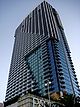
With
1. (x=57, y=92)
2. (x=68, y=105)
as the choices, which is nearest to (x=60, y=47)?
(x=57, y=92)

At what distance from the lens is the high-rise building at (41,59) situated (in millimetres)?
105375

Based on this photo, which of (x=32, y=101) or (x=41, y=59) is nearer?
(x=32, y=101)

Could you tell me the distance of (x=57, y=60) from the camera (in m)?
113

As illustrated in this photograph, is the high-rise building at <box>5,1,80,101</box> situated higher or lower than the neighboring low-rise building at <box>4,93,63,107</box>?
higher

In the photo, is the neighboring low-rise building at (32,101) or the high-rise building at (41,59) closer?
the neighboring low-rise building at (32,101)

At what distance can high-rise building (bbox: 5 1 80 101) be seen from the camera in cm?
10538

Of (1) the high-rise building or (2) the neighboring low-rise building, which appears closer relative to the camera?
(2) the neighboring low-rise building

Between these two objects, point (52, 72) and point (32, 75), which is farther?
point (32, 75)

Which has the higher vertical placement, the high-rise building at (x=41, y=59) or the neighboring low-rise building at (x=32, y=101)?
the high-rise building at (x=41, y=59)

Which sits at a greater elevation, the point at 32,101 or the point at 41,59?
the point at 41,59

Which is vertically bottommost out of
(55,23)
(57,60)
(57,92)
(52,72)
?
(57,92)

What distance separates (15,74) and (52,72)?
51361 millimetres

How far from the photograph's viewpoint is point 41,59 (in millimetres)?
122125

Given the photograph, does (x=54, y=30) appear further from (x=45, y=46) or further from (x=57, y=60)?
(x=57, y=60)
